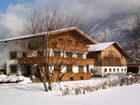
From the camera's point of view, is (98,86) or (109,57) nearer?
(98,86)

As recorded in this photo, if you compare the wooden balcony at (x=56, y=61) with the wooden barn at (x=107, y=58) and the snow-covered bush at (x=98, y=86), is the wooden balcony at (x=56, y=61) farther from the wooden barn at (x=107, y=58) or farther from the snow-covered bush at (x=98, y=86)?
the wooden barn at (x=107, y=58)

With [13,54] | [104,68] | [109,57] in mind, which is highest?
[13,54]

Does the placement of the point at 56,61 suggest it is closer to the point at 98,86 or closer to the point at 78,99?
the point at 98,86

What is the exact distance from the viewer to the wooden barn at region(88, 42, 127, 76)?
68438 millimetres

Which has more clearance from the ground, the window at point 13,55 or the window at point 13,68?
the window at point 13,55

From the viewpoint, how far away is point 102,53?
68812 mm

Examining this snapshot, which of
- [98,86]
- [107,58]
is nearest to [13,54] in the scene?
[107,58]

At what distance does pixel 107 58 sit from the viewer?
70.1m

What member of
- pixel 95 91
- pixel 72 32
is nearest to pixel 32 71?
pixel 72 32

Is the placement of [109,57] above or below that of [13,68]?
above

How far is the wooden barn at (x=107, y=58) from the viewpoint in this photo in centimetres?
6844

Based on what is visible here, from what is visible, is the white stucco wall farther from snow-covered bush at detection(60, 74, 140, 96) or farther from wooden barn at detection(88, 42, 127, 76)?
snow-covered bush at detection(60, 74, 140, 96)

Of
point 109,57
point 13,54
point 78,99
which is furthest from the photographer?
point 109,57

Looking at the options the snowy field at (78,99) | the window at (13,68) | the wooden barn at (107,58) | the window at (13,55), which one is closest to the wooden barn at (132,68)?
the wooden barn at (107,58)
